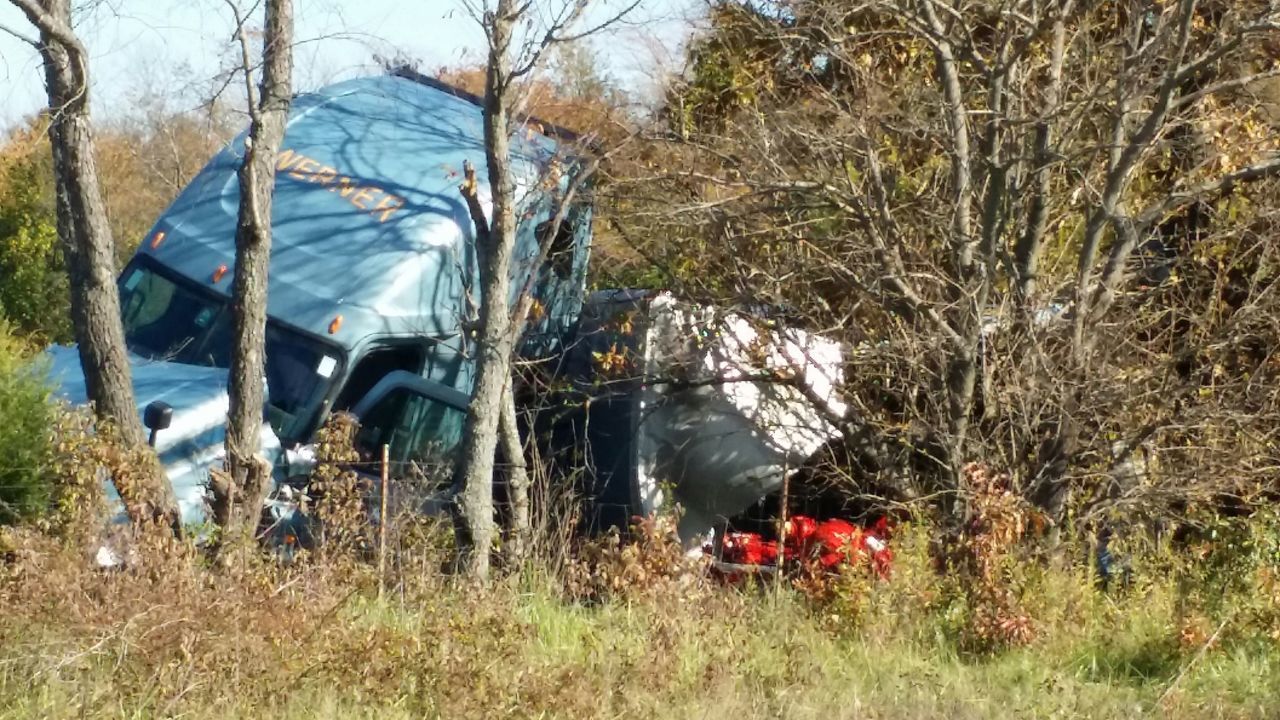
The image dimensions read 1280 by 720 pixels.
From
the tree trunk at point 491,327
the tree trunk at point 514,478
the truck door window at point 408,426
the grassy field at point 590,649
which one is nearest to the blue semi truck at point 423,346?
the truck door window at point 408,426

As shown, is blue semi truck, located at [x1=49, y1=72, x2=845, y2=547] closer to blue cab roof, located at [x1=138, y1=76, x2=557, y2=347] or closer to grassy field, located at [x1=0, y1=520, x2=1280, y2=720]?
blue cab roof, located at [x1=138, y1=76, x2=557, y2=347]

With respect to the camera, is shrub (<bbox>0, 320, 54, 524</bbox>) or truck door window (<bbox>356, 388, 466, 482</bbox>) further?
truck door window (<bbox>356, 388, 466, 482</bbox>)

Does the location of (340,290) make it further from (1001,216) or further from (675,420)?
(1001,216)

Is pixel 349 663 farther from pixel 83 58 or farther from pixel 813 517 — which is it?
pixel 813 517

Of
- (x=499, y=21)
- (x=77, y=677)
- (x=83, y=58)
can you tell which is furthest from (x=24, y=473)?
(x=499, y=21)

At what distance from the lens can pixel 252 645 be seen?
280 inches

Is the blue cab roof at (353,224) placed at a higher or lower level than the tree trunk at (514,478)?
higher

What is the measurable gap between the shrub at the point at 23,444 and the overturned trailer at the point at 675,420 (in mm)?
3933

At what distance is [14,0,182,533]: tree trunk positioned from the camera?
9.23m

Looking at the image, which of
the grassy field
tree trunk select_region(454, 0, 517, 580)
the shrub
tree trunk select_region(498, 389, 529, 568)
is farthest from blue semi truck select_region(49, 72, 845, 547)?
the grassy field

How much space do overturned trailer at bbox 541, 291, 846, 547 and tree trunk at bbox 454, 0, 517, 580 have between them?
127cm

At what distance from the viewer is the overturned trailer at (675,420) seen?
11789 millimetres

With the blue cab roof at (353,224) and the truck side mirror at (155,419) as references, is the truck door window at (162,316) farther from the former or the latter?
the truck side mirror at (155,419)

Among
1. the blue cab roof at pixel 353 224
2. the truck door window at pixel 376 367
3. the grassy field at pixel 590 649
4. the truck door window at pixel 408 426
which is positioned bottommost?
the grassy field at pixel 590 649
